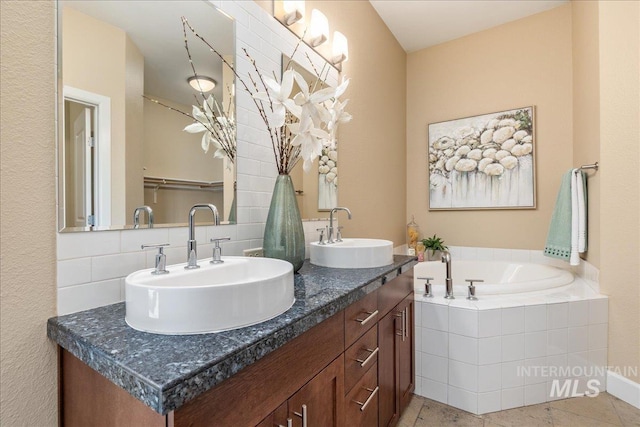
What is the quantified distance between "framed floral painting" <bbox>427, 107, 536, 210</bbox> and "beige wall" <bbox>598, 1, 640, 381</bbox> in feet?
2.69

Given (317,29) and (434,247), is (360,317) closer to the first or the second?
(317,29)

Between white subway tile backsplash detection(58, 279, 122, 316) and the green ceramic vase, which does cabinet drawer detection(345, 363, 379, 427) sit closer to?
the green ceramic vase

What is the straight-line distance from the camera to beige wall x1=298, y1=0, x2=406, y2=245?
2186 mm

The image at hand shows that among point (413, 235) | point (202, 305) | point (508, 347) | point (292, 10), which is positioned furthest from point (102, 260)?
point (413, 235)

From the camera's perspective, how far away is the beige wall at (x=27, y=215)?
69 centimetres

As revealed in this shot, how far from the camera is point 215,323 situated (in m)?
0.64

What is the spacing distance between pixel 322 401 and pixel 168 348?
516 mm

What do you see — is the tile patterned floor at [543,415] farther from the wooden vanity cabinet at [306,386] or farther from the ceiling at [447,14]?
the ceiling at [447,14]

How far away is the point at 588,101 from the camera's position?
86.7 inches

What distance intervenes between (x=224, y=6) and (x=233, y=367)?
4.38 feet

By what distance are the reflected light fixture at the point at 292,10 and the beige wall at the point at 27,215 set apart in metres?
1.06

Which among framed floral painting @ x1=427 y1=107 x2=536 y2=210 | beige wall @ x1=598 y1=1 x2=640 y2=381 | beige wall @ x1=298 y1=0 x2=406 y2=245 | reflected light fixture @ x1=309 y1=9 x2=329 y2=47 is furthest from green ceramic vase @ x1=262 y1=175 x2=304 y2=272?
framed floral painting @ x1=427 y1=107 x2=536 y2=210

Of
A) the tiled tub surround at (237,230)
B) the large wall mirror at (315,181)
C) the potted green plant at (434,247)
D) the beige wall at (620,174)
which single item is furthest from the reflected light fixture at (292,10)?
the potted green plant at (434,247)

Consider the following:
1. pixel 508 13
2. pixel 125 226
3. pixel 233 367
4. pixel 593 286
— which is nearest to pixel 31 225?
pixel 125 226
